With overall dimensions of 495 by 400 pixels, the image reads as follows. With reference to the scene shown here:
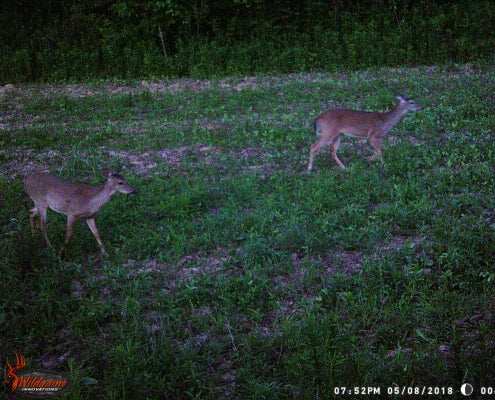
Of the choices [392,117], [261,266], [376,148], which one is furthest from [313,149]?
[261,266]

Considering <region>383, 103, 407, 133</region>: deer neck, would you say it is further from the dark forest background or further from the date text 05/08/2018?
the dark forest background

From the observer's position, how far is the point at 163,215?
6824 mm

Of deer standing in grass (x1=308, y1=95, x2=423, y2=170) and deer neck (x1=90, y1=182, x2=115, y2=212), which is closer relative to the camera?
deer neck (x1=90, y1=182, x2=115, y2=212)

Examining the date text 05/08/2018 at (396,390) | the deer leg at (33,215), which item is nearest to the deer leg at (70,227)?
the deer leg at (33,215)

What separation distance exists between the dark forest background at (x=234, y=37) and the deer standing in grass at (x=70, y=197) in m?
8.65

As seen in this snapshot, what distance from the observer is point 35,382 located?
3967 mm

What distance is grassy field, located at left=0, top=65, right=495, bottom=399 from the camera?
4074 millimetres

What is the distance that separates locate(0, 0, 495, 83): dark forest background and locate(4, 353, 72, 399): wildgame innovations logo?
11309 millimetres

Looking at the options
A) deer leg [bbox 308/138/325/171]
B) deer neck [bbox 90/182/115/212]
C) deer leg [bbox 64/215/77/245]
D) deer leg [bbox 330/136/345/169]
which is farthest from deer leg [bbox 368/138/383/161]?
deer leg [bbox 64/215/77/245]

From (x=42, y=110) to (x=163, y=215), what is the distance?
264 inches

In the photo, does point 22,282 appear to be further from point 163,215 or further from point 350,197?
point 350,197

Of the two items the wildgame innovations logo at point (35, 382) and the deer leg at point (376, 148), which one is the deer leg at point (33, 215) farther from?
the deer leg at point (376, 148)

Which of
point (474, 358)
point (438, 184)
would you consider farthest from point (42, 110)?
point (474, 358)

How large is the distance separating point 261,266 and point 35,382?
2.28 metres
